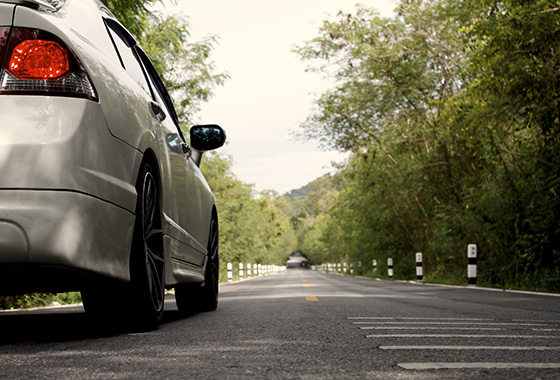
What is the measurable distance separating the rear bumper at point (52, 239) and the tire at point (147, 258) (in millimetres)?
380

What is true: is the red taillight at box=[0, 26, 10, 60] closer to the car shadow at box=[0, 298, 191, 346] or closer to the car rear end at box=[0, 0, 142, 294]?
the car rear end at box=[0, 0, 142, 294]

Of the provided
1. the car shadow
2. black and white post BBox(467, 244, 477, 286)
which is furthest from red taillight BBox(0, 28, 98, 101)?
black and white post BBox(467, 244, 477, 286)

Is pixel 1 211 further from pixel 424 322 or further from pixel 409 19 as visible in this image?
pixel 409 19

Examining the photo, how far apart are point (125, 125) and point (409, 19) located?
17587 millimetres

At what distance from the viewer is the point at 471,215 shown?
14.4 metres

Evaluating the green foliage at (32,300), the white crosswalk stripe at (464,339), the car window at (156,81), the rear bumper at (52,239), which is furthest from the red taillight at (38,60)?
the green foliage at (32,300)

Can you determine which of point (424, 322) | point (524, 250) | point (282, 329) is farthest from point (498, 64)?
point (282, 329)

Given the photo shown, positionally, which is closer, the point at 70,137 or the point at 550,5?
the point at 70,137

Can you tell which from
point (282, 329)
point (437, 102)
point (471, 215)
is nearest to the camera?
point (282, 329)

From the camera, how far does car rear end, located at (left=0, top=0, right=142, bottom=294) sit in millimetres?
2756

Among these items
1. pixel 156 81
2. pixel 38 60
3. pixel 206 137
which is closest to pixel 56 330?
pixel 38 60

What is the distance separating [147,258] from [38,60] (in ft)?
4.21

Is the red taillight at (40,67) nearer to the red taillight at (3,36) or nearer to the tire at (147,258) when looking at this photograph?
the red taillight at (3,36)

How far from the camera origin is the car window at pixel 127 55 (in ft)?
13.0
